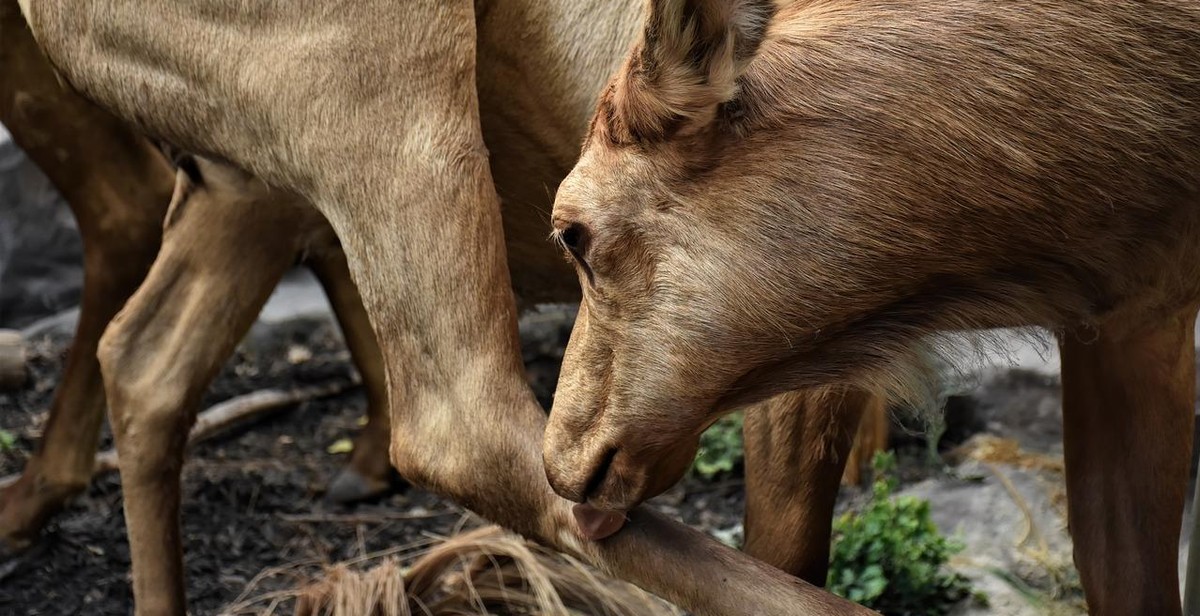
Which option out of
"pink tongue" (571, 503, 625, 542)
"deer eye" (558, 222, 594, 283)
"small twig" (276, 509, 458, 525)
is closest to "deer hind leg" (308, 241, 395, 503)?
"small twig" (276, 509, 458, 525)

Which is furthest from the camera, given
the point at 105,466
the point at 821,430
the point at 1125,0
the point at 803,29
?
the point at 105,466

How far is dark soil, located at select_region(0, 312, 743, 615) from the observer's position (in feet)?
14.8

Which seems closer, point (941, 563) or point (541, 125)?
point (541, 125)

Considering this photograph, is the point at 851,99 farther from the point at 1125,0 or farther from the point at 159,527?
the point at 159,527

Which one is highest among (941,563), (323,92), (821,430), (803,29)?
(803,29)

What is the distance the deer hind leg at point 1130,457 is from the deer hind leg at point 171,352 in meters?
2.14

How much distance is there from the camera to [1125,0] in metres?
2.14

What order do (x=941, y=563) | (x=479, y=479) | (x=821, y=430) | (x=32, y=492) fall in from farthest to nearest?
1. (x=32, y=492)
2. (x=941, y=563)
3. (x=821, y=430)
4. (x=479, y=479)

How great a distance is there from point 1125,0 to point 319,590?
2.45 meters

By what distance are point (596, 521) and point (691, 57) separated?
101cm

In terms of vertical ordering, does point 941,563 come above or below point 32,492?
above

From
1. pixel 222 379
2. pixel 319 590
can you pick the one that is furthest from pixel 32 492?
pixel 222 379

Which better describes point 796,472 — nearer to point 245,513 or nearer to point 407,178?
point 407,178

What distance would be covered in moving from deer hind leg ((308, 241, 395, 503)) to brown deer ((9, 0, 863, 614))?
1858 millimetres
